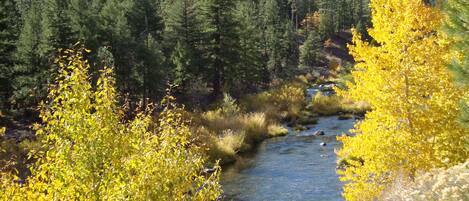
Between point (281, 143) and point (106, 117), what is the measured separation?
2686cm

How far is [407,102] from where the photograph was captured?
42.0 ft

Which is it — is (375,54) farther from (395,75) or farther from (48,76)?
(48,76)

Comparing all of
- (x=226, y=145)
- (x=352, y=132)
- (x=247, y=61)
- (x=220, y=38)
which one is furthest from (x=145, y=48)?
(x=352, y=132)

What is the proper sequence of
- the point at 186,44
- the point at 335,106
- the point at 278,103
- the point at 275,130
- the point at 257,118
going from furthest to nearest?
1. the point at 186,44
2. the point at 335,106
3. the point at 278,103
4. the point at 257,118
5. the point at 275,130

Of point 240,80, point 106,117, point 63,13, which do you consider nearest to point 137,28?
point 240,80

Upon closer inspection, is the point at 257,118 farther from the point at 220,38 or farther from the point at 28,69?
the point at 28,69

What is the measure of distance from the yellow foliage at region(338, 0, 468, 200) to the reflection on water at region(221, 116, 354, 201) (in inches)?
353

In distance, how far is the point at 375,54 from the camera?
1323 cm

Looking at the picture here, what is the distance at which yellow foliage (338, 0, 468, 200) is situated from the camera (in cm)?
1266

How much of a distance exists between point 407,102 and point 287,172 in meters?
13.9

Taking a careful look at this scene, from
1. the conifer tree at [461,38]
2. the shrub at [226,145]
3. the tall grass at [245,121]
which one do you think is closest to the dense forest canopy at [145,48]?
the tall grass at [245,121]

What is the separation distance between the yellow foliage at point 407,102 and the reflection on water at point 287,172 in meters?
8.97

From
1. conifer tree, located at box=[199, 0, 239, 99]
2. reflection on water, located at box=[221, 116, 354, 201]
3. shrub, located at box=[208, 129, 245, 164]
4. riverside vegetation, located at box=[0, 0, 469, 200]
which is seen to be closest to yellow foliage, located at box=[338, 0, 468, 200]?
riverside vegetation, located at box=[0, 0, 469, 200]

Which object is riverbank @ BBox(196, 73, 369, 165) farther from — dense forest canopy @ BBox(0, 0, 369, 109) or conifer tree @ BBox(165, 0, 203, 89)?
conifer tree @ BBox(165, 0, 203, 89)
